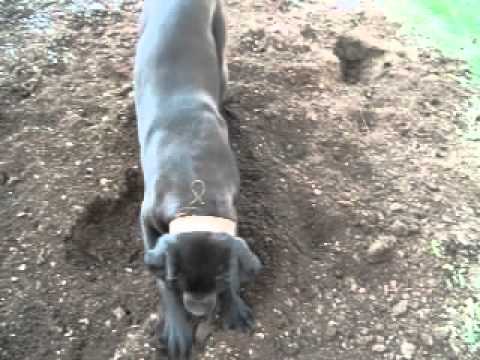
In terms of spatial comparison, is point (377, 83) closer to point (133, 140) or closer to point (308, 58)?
point (308, 58)

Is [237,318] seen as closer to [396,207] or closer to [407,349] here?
[407,349]

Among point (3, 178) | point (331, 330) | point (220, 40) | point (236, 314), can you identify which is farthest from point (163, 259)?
point (220, 40)

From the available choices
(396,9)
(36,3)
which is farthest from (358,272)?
(36,3)

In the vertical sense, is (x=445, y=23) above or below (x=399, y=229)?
above

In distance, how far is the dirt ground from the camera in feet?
10.9

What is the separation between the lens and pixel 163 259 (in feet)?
9.16

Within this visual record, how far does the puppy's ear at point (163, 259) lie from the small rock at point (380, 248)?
1.30m

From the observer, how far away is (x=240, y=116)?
434cm

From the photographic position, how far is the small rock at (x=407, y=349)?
3.28m

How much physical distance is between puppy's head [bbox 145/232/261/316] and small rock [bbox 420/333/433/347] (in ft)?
3.48

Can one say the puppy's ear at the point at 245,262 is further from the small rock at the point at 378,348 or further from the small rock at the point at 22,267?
the small rock at the point at 22,267

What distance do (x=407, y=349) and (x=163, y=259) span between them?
1348 millimetres

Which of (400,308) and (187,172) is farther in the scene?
(400,308)

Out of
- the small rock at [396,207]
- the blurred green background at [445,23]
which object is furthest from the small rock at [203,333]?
the blurred green background at [445,23]
